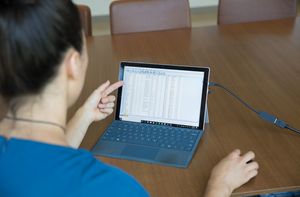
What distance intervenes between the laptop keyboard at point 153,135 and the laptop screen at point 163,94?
0.06ft

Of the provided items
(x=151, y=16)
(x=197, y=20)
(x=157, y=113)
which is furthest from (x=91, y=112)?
(x=197, y=20)

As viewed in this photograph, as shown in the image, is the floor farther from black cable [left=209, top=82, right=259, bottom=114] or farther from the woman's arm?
the woman's arm

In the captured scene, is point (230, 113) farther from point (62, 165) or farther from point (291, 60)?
point (62, 165)

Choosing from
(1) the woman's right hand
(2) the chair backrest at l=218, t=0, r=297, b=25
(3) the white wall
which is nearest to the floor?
(3) the white wall

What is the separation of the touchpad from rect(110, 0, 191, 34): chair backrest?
39.8 inches

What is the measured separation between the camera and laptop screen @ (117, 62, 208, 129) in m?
1.22

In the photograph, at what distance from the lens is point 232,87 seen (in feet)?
4.83

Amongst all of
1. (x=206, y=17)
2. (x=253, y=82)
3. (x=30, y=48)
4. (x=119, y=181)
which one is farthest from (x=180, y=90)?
(x=206, y=17)

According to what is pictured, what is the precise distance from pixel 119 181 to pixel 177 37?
1.23 meters

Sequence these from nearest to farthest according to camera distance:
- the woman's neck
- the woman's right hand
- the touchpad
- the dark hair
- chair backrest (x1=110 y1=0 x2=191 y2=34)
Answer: the dark hair < the woman's neck < the woman's right hand < the touchpad < chair backrest (x1=110 y1=0 x2=191 y2=34)

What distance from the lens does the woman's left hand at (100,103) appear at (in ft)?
4.13

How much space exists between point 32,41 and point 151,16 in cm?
143

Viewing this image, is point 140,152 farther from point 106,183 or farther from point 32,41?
point 32,41

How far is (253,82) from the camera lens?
1491 mm
